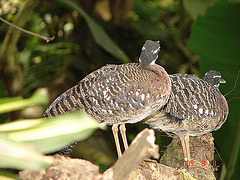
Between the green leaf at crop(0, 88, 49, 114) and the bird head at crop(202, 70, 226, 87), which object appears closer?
the green leaf at crop(0, 88, 49, 114)

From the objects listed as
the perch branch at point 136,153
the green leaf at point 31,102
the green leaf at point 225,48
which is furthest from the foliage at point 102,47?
the green leaf at point 31,102

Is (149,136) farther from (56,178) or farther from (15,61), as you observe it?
(15,61)

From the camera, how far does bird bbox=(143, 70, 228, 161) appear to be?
→ 5.36ft

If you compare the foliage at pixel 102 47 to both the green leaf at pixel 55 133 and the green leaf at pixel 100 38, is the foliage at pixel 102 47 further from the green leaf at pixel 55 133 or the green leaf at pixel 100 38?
the green leaf at pixel 55 133

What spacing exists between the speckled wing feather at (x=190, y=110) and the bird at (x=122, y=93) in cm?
20

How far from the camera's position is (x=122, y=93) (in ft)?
4.60

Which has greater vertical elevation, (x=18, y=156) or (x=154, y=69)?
(x=18, y=156)

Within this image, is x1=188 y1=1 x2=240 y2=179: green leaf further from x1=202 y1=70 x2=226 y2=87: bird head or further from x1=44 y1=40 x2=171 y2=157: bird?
x1=44 y1=40 x2=171 y2=157: bird

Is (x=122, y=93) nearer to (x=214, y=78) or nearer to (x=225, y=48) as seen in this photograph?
(x=214, y=78)

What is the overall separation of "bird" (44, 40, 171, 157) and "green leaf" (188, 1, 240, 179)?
0.59m

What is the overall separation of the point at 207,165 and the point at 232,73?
620mm

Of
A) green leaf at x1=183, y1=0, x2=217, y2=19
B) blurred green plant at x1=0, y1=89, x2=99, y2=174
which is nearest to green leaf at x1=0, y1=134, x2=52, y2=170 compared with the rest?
blurred green plant at x1=0, y1=89, x2=99, y2=174

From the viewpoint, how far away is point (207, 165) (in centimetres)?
180

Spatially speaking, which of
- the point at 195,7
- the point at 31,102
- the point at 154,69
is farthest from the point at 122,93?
the point at 195,7
